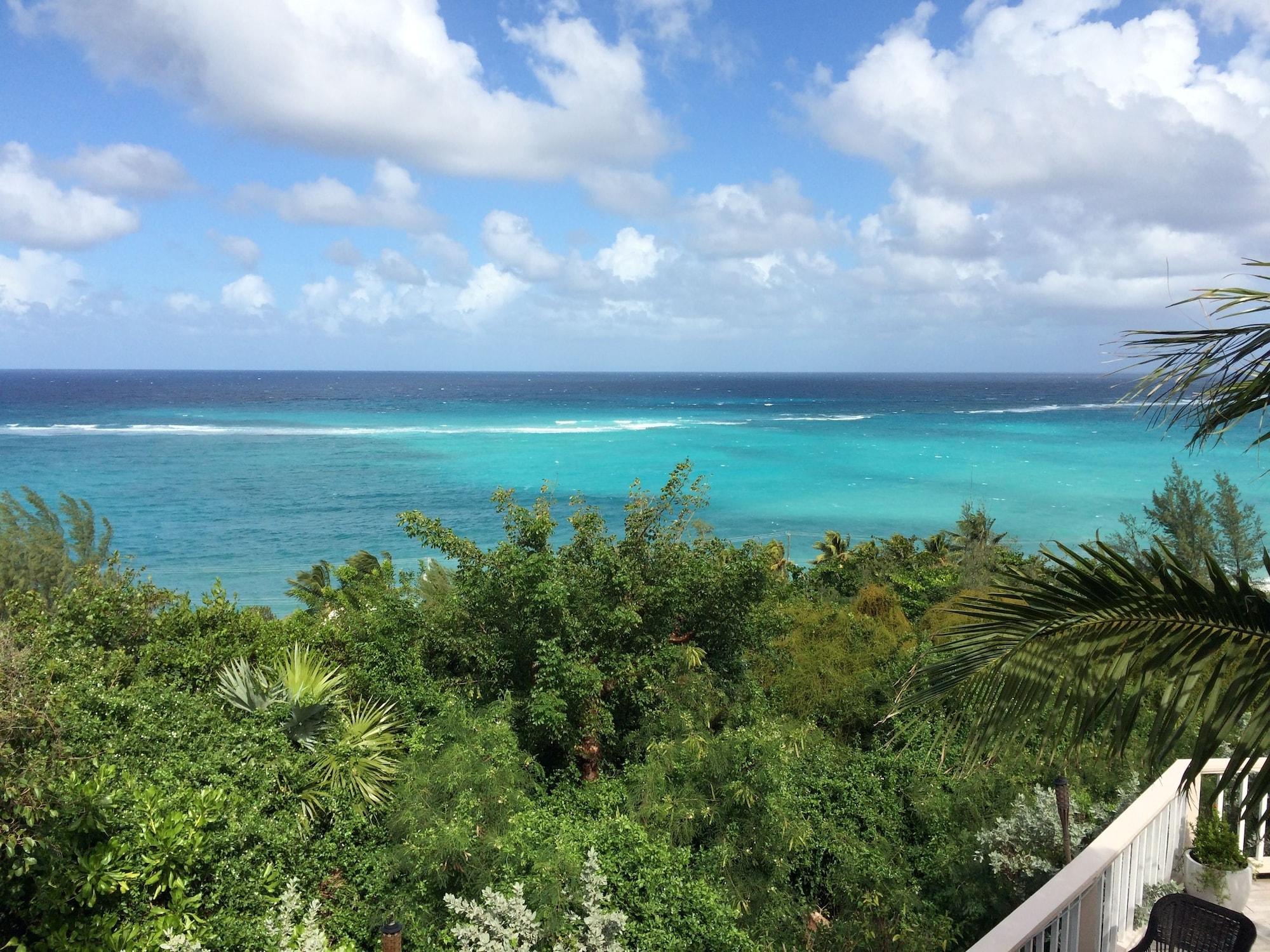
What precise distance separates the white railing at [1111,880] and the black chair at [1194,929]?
0.18 meters

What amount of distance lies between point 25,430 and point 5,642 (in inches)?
3511

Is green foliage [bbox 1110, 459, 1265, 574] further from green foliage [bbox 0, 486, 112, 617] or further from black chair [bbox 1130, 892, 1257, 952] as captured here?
green foliage [bbox 0, 486, 112, 617]

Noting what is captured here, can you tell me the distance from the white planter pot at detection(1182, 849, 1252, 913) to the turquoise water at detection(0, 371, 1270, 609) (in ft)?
36.8

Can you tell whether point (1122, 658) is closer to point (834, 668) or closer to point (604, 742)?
point (604, 742)

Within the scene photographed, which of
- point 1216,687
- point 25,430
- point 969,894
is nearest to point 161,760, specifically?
point 969,894

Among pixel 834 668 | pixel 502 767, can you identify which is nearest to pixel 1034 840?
pixel 502 767

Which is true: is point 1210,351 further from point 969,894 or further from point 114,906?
point 114,906

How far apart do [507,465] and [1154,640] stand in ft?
209

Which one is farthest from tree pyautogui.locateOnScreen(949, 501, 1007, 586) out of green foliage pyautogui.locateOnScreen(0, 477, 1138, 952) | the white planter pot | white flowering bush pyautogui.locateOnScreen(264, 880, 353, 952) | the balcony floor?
white flowering bush pyautogui.locateOnScreen(264, 880, 353, 952)

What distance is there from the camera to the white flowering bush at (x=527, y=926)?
489cm

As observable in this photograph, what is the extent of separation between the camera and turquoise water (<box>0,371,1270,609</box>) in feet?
140

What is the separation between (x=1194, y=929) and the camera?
3527 mm

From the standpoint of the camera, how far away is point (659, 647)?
9.64m

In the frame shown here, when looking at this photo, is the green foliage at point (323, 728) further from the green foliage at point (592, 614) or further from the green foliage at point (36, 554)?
the green foliage at point (36, 554)
